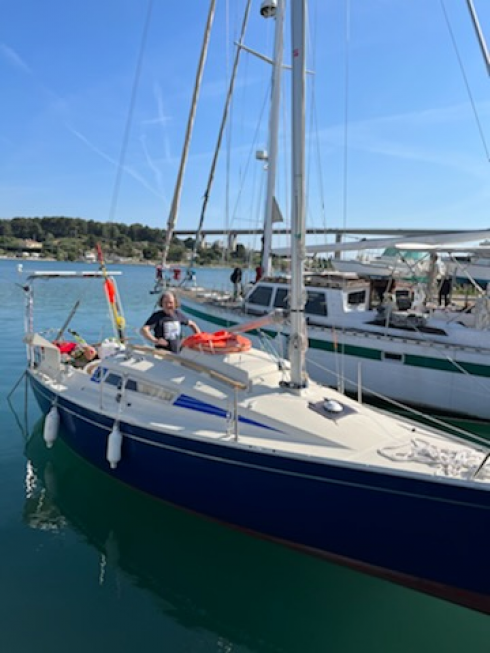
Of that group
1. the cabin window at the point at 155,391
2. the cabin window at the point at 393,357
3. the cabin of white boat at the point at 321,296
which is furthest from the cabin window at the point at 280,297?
the cabin window at the point at 155,391

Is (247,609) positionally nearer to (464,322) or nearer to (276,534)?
(276,534)

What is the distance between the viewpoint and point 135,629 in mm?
4672

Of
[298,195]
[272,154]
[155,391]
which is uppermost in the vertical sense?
[272,154]

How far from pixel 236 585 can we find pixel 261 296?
375 inches

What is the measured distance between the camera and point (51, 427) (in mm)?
7262

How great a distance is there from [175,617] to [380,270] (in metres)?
14.2

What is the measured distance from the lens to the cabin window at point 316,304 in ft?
41.7

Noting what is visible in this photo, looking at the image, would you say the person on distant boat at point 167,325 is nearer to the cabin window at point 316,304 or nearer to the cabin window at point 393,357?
the cabin window at point 393,357

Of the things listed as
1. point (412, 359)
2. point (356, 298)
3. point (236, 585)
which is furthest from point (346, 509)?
point (356, 298)

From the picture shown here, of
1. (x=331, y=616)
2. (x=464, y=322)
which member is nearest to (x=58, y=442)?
(x=331, y=616)

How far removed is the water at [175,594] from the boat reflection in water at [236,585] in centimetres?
1

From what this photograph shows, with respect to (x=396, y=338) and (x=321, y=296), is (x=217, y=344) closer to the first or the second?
(x=396, y=338)

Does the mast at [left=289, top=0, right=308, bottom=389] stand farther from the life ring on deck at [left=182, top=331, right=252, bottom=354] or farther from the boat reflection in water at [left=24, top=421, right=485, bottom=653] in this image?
the boat reflection in water at [left=24, top=421, right=485, bottom=653]

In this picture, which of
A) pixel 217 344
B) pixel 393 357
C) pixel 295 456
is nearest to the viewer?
pixel 295 456
